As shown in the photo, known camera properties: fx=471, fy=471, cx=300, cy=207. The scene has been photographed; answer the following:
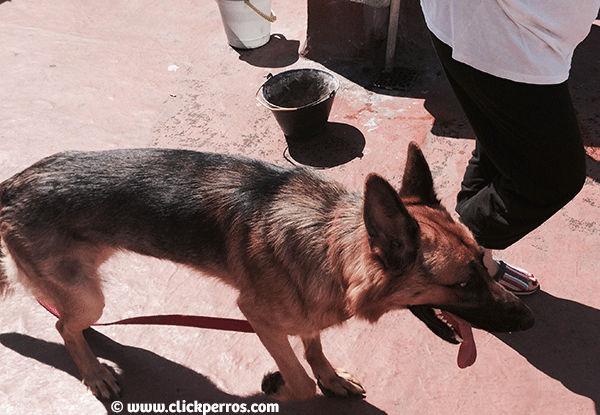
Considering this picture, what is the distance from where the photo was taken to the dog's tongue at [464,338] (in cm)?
258

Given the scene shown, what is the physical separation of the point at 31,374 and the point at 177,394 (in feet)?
3.54

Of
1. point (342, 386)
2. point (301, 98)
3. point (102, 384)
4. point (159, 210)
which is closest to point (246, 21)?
point (301, 98)

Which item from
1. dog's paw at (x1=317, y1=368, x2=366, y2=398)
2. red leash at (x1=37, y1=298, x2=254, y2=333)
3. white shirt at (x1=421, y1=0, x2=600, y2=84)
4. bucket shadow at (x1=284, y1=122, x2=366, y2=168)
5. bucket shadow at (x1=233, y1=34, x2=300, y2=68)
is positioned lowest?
dog's paw at (x1=317, y1=368, x2=366, y2=398)

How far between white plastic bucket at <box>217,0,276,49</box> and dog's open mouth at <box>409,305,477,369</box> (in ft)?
16.5

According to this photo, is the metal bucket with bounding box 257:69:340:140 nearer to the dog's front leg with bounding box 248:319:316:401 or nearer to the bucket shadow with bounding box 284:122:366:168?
the bucket shadow with bounding box 284:122:366:168

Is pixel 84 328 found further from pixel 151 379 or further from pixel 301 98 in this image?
pixel 301 98

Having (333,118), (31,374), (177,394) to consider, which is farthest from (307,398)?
(333,118)

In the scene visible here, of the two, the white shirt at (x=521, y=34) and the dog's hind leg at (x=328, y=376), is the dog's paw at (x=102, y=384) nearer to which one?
the dog's hind leg at (x=328, y=376)

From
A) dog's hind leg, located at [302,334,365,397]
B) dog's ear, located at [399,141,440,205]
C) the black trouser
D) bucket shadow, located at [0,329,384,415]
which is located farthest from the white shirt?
bucket shadow, located at [0,329,384,415]

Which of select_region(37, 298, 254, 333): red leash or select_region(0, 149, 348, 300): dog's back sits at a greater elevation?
select_region(0, 149, 348, 300): dog's back

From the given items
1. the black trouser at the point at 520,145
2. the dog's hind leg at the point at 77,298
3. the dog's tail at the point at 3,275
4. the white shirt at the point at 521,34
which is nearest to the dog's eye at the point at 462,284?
the black trouser at the point at 520,145

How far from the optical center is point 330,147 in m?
5.10

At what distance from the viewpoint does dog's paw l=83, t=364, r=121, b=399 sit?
10.5 feet

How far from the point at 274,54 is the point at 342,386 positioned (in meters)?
4.97
